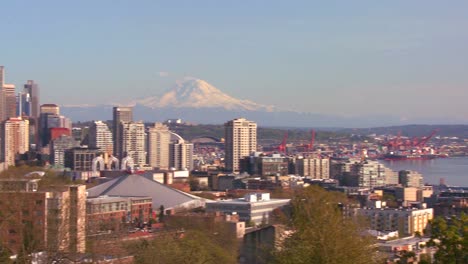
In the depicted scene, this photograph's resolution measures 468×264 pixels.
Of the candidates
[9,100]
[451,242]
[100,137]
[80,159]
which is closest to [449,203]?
[80,159]

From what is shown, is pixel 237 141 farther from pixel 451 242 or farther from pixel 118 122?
pixel 451 242

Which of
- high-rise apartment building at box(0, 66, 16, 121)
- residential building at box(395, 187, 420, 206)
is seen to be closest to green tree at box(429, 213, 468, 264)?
residential building at box(395, 187, 420, 206)

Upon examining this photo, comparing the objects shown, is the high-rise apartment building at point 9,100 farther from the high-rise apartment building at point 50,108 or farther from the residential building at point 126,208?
the residential building at point 126,208

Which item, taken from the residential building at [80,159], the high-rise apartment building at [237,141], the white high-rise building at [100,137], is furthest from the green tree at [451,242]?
the white high-rise building at [100,137]

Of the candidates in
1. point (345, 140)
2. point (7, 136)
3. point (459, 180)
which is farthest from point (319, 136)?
point (7, 136)

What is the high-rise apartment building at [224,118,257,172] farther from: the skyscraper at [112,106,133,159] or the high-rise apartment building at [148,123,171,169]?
the skyscraper at [112,106,133,159]

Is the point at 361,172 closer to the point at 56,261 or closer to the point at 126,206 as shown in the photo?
the point at 126,206
